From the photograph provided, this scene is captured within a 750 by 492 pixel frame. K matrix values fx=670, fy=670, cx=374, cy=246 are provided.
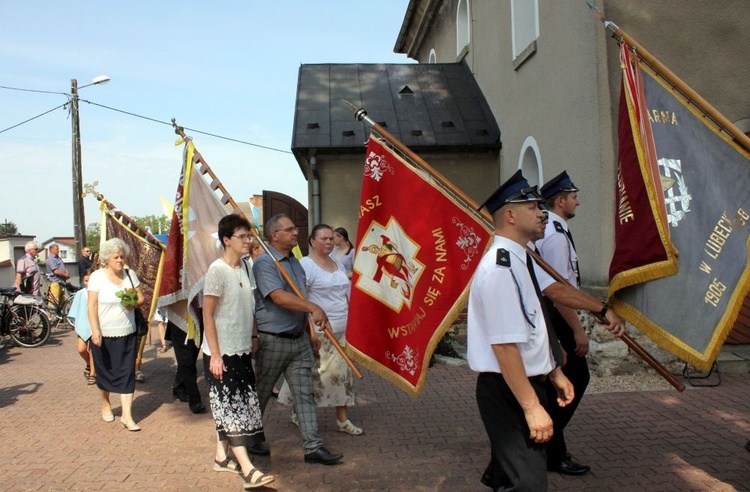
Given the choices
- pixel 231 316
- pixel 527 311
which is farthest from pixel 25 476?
pixel 527 311

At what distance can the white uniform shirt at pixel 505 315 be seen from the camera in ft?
9.82

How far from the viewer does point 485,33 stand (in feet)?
43.3

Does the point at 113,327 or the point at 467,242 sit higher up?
the point at 467,242

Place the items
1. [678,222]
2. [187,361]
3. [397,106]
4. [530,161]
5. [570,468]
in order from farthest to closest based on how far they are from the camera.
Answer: [397,106], [530,161], [187,361], [570,468], [678,222]

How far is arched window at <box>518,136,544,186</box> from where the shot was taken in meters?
10.4

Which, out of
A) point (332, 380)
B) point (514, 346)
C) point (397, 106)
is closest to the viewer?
point (514, 346)

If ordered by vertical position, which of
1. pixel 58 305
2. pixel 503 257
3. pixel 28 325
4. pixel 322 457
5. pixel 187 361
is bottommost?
pixel 58 305

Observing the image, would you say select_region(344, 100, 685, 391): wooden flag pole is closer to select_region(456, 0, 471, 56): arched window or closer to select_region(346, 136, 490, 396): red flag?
select_region(346, 136, 490, 396): red flag

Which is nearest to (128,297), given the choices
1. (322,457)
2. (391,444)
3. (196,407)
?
(196,407)

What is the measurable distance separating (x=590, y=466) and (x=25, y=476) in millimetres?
4297

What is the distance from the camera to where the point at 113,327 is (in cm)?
653

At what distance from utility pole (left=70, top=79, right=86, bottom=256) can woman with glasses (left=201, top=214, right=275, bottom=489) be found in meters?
15.9

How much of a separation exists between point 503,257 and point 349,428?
349 centimetres

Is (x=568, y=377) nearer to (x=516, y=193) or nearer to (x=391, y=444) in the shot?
(x=391, y=444)
